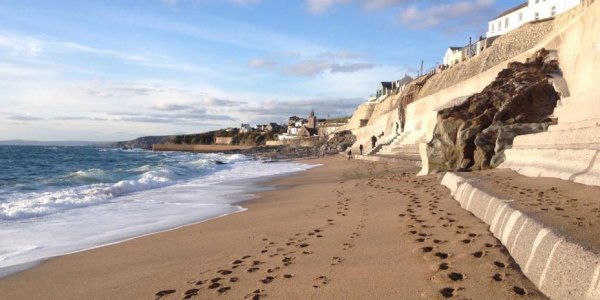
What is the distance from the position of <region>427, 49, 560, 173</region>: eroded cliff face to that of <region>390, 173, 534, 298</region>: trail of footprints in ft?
16.5

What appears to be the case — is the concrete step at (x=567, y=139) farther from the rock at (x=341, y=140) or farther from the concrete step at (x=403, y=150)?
the rock at (x=341, y=140)

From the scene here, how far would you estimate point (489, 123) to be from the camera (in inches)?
461

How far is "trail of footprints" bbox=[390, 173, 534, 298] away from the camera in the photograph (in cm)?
320

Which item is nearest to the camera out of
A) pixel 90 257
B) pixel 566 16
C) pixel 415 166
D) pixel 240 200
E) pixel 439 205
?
pixel 90 257

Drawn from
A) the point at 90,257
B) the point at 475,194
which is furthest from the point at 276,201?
the point at 475,194

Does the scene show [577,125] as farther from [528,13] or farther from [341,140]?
[341,140]

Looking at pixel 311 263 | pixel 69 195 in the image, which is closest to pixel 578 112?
pixel 311 263

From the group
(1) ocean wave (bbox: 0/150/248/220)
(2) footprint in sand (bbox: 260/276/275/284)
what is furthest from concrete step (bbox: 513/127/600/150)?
(1) ocean wave (bbox: 0/150/248/220)

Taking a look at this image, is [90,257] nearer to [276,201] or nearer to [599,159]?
[276,201]

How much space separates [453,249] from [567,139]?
4408 millimetres

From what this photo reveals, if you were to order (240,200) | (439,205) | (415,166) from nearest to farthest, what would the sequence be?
(439,205)
(240,200)
(415,166)

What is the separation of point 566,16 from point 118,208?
2430 centimetres

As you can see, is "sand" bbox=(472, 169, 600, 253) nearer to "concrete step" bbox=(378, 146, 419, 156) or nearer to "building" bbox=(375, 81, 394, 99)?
"concrete step" bbox=(378, 146, 419, 156)

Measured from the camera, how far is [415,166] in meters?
17.8
